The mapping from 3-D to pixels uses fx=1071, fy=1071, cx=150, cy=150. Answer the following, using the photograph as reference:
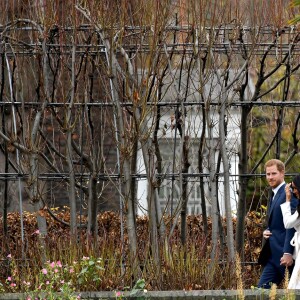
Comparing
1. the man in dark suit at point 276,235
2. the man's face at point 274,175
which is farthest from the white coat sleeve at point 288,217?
the man's face at point 274,175

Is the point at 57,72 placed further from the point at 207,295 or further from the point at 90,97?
the point at 207,295

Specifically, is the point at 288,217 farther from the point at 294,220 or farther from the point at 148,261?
the point at 148,261

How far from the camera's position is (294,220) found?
10242 millimetres

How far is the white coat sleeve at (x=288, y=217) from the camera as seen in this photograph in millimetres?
10250

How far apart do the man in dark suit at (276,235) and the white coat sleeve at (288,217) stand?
248 millimetres

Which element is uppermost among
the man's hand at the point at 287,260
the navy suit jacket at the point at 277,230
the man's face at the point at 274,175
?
the man's face at the point at 274,175

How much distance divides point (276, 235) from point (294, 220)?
0.71 metres

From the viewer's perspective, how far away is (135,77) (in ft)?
37.3

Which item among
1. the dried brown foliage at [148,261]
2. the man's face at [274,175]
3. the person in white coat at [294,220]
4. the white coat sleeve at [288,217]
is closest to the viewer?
the person in white coat at [294,220]

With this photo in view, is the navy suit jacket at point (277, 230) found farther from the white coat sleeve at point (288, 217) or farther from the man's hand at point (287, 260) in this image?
the white coat sleeve at point (288, 217)

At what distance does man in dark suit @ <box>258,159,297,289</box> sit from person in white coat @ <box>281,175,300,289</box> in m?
0.13

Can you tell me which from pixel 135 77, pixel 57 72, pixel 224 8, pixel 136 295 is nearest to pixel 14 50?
pixel 57 72

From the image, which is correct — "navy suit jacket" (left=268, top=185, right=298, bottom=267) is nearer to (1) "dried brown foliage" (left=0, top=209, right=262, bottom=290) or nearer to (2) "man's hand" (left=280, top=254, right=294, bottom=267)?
(2) "man's hand" (left=280, top=254, right=294, bottom=267)

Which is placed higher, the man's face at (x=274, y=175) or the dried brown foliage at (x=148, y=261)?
the man's face at (x=274, y=175)
